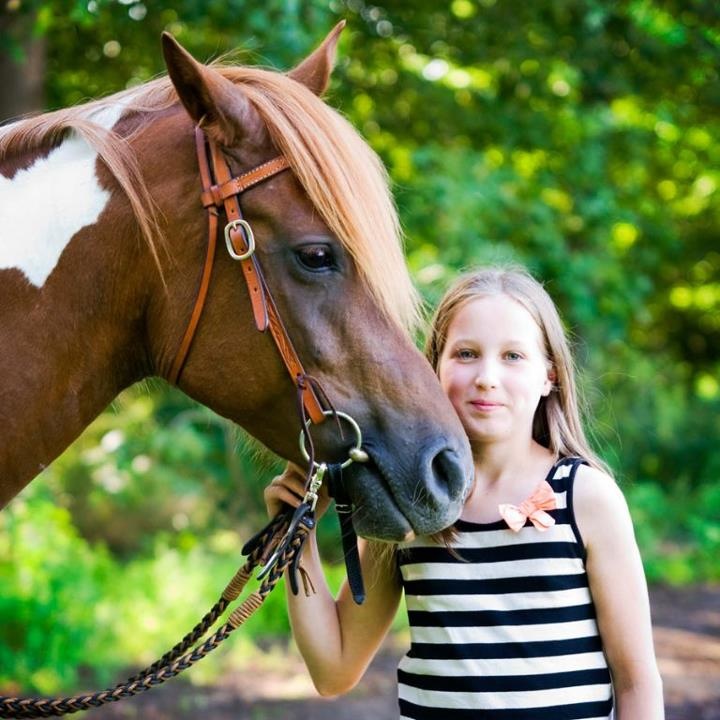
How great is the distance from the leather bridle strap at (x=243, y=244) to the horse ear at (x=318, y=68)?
0.46m

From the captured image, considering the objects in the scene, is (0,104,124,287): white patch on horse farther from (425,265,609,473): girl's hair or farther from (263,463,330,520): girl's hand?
(425,265,609,473): girl's hair

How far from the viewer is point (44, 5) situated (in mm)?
4012

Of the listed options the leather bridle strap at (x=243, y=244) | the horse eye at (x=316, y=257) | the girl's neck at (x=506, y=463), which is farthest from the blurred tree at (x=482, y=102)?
the girl's neck at (x=506, y=463)

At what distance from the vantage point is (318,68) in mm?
2373

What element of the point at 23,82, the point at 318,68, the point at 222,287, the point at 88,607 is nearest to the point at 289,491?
the point at 222,287

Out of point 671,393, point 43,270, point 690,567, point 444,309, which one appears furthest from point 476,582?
point 671,393

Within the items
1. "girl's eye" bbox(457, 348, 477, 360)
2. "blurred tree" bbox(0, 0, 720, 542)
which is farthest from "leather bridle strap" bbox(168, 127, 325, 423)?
"blurred tree" bbox(0, 0, 720, 542)

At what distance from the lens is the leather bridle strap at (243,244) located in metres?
1.96

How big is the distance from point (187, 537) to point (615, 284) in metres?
3.97

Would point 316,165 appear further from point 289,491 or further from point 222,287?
point 289,491

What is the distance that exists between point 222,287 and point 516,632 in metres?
0.95

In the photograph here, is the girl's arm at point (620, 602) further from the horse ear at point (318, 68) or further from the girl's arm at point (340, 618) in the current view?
the horse ear at point (318, 68)

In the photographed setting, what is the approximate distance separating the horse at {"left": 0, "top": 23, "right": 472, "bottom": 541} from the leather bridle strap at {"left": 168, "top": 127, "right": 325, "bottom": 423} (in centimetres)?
1

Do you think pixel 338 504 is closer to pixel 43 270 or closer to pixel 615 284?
pixel 43 270
